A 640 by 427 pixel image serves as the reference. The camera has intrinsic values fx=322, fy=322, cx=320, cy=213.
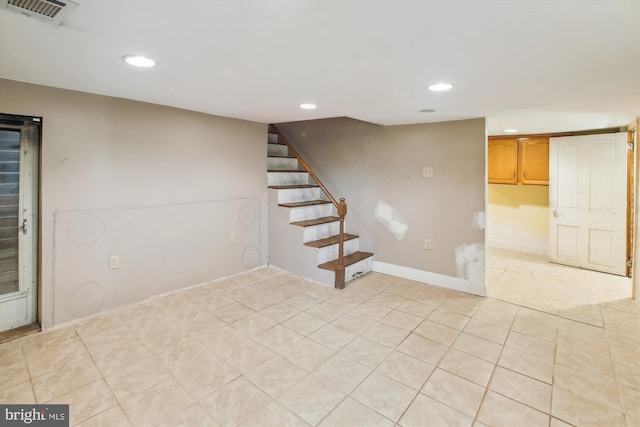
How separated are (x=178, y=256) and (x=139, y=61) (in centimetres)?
221

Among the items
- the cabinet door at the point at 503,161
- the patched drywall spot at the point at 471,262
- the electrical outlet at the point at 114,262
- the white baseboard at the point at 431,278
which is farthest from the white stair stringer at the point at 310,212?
the cabinet door at the point at 503,161

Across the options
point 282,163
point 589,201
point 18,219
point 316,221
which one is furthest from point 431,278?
point 18,219

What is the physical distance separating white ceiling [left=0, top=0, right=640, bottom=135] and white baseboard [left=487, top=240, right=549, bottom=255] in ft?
10.0

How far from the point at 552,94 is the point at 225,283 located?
12.1 ft

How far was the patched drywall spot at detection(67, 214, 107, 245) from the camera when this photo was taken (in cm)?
282

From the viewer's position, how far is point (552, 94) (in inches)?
98.0

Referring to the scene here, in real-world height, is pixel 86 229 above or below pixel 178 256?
above

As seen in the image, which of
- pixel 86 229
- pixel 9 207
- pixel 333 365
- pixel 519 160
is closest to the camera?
pixel 333 365

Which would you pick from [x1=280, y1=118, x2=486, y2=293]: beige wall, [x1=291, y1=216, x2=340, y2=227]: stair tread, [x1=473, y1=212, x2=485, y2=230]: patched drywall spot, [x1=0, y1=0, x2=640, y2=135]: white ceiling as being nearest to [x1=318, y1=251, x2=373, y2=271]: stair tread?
[x1=280, y1=118, x2=486, y2=293]: beige wall

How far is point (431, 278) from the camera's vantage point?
4000mm

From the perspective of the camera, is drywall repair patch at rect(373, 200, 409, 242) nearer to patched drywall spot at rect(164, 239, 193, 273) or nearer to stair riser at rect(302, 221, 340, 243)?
stair riser at rect(302, 221, 340, 243)

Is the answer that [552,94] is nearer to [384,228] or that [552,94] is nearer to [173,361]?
[384,228]

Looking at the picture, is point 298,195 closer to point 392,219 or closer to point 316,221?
point 316,221

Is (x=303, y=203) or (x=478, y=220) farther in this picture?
(x=303, y=203)
